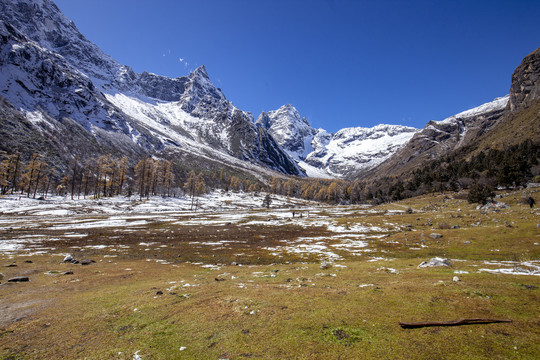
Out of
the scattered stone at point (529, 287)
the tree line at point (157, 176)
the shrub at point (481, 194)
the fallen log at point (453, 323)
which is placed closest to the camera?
the fallen log at point (453, 323)

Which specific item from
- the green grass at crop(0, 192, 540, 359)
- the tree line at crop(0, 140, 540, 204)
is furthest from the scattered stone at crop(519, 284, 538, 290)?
the tree line at crop(0, 140, 540, 204)

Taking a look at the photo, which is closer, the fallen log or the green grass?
the green grass

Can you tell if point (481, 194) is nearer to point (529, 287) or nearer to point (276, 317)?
point (529, 287)

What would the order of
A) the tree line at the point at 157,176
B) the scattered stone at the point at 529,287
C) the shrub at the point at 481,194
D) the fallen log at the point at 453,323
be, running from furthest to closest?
the tree line at the point at 157,176 < the shrub at the point at 481,194 < the scattered stone at the point at 529,287 < the fallen log at the point at 453,323

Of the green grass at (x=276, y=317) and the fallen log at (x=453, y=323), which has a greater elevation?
the fallen log at (x=453, y=323)

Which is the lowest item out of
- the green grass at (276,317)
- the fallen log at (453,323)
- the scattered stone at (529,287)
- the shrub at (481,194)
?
the green grass at (276,317)

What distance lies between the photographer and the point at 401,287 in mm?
12680

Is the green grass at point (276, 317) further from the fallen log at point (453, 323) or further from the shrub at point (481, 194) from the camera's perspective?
the shrub at point (481, 194)

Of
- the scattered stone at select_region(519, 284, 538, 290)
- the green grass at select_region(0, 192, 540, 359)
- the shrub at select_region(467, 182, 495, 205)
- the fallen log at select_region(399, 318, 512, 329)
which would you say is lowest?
the green grass at select_region(0, 192, 540, 359)

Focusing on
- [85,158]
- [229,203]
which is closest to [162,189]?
[229,203]

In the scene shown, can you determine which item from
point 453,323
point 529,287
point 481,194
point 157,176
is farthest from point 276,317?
point 157,176

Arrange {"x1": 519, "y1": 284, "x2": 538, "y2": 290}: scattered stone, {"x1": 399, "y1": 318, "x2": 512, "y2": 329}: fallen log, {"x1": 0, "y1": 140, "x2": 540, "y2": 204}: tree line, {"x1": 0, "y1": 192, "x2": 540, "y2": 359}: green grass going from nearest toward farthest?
{"x1": 0, "y1": 192, "x2": 540, "y2": 359}: green grass
{"x1": 399, "y1": 318, "x2": 512, "y2": 329}: fallen log
{"x1": 519, "y1": 284, "x2": 538, "y2": 290}: scattered stone
{"x1": 0, "y1": 140, "x2": 540, "y2": 204}: tree line

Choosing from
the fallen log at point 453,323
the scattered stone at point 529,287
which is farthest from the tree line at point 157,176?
the fallen log at point 453,323

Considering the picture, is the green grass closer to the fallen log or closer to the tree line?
the fallen log
